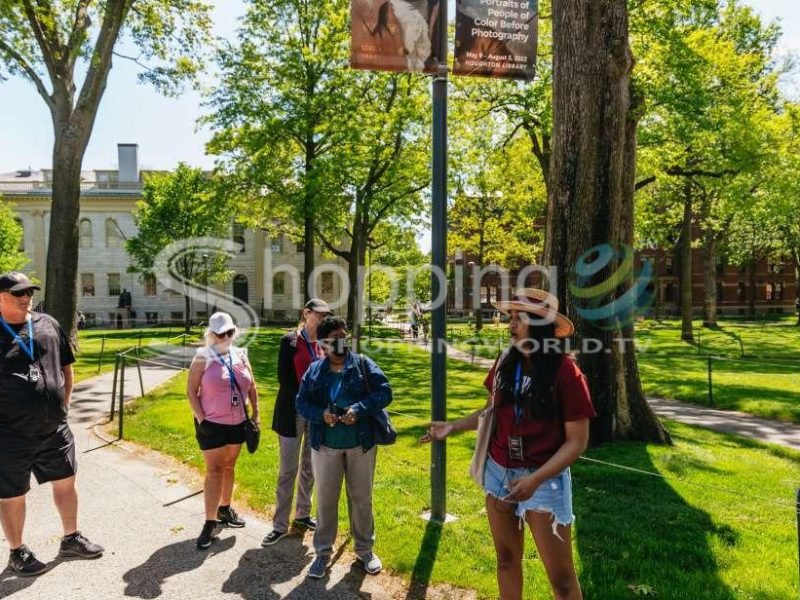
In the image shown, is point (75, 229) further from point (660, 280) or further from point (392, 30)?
point (660, 280)

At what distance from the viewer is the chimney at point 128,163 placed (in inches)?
2137

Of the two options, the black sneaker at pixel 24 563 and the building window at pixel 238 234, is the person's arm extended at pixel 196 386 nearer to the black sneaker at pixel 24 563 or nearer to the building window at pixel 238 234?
the black sneaker at pixel 24 563

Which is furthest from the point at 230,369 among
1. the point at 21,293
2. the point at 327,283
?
the point at 327,283

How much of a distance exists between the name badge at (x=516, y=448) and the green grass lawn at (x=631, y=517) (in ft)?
4.93

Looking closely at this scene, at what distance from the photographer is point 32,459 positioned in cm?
467

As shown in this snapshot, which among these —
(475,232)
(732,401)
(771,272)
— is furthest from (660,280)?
(732,401)

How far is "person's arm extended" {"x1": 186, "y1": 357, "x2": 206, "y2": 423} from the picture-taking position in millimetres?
5145

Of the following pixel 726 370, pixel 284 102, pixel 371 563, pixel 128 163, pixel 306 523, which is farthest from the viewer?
pixel 128 163

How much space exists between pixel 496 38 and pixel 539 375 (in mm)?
3750

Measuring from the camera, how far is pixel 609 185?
744 centimetres

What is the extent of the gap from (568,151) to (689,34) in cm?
1667

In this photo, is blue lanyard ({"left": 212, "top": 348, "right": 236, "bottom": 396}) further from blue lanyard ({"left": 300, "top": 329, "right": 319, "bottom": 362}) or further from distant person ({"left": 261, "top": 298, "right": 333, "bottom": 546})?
blue lanyard ({"left": 300, "top": 329, "right": 319, "bottom": 362})

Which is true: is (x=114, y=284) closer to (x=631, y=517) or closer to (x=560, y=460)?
(x=631, y=517)

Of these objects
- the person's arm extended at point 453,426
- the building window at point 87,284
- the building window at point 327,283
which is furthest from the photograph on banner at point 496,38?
the building window at point 87,284
